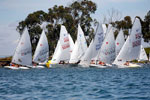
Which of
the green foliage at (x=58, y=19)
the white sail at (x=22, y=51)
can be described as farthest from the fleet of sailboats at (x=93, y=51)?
the green foliage at (x=58, y=19)

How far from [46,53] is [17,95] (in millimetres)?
61777

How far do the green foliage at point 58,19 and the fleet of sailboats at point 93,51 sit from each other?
116ft

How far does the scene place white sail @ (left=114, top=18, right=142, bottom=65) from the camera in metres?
72.2

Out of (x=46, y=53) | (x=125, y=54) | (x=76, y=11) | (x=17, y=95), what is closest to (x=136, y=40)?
(x=125, y=54)

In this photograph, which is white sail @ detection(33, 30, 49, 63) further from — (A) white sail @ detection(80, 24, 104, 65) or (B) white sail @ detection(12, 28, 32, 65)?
(A) white sail @ detection(80, 24, 104, 65)

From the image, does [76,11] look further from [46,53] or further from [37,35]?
[46,53]

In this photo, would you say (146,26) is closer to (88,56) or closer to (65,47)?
(65,47)

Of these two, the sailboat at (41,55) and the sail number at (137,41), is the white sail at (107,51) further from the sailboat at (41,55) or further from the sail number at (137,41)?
the sailboat at (41,55)

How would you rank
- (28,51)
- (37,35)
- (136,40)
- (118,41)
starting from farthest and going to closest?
1. (37,35)
2. (118,41)
3. (28,51)
4. (136,40)

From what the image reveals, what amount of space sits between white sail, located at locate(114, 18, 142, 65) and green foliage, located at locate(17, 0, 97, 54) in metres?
50.7

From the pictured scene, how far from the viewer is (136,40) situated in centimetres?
7262

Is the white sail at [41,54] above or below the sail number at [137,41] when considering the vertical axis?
below

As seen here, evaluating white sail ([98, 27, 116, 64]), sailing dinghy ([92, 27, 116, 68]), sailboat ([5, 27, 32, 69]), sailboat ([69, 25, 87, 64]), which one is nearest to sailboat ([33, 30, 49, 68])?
sailboat ([69, 25, 87, 64])

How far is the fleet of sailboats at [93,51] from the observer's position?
73062mm
